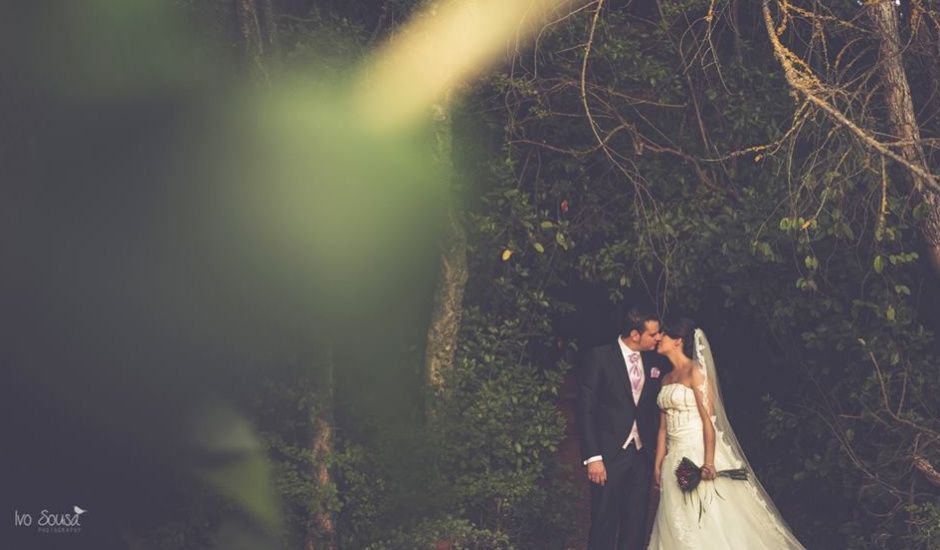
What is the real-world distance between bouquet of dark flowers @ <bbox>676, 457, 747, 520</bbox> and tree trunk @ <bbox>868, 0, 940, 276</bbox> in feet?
6.52

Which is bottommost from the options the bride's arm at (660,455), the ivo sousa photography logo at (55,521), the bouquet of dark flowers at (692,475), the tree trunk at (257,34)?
the bouquet of dark flowers at (692,475)

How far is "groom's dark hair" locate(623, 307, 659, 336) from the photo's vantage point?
10.7 meters

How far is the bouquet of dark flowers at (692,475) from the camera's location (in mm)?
10477

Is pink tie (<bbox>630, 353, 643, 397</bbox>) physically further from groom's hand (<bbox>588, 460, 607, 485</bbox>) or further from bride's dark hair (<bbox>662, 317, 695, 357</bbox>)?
groom's hand (<bbox>588, 460, 607, 485</bbox>)

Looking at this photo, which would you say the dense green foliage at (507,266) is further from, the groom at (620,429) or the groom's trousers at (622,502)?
the groom's trousers at (622,502)

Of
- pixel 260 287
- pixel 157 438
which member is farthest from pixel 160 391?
pixel 260 287

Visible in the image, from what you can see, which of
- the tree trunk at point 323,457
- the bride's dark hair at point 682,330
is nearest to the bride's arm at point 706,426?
the bride's dark hair at point 682,330

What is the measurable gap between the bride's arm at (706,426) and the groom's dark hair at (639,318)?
→ 533 mm

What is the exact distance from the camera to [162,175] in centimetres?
1073

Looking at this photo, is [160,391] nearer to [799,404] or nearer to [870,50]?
[799,404]

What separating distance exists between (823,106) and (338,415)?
4074 mm

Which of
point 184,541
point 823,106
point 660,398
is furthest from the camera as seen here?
point 660,398

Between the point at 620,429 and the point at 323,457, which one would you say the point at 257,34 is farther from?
the point at 620,429

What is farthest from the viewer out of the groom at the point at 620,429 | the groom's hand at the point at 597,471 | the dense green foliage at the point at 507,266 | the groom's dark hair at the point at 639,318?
the groom at the point at 620,429
